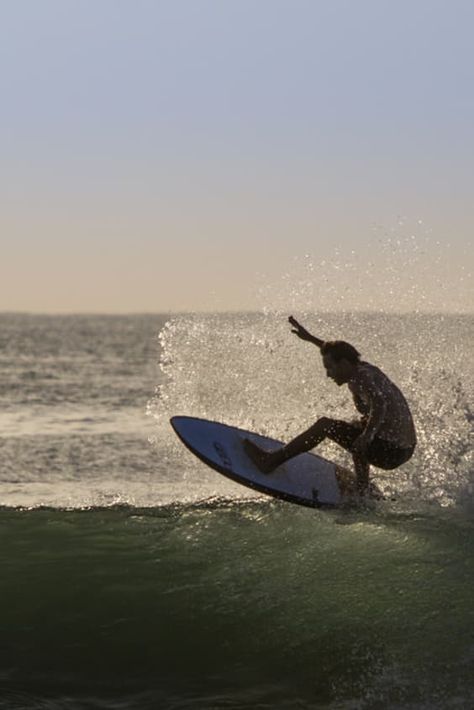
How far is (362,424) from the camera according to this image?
11.8 meters

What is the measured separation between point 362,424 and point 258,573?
2.19 m

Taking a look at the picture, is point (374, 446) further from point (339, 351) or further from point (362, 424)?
point (339, 351)

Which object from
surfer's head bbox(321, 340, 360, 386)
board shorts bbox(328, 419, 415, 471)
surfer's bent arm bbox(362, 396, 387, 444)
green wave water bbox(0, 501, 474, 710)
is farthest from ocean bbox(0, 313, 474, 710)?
surfer's head bbox(321, 340, 360, 386)

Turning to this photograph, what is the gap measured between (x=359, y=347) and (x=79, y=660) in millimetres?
10045

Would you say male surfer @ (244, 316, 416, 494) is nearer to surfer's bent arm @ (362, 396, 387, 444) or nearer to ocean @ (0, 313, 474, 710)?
surfer's bent arm @ (362, 396, 387, 444)

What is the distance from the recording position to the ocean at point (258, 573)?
27.7 feet

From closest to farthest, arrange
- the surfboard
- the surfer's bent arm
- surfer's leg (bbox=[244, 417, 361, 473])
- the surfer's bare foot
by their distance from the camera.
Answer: surfer's leg (bbox=[244, 417, 361, 473]) → the surfer's bent arm → the surfboard → the surfer's bare foot

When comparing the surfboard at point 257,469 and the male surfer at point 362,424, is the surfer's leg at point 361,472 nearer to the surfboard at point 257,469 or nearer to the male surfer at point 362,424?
the male surfer at point 362,424

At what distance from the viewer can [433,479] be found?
1288 cm

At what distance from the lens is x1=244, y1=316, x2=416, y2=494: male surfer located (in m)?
11.5

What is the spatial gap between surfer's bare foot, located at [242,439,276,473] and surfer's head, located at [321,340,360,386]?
3.57 ft

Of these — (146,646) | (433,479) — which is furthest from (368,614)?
(433,479)

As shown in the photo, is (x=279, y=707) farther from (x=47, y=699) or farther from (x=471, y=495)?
(x=471, y=495)

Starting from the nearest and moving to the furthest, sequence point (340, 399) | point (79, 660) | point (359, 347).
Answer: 1. point (79, 660)
2. point (340, 399)
3. point (359, 347)
